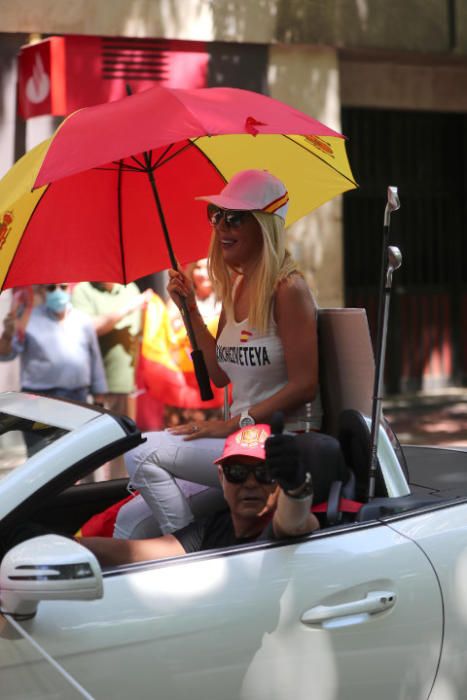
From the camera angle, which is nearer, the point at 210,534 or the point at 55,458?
the point at 55,458

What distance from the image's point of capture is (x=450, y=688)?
3119 millimetres

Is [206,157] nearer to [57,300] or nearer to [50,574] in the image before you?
[50,574]

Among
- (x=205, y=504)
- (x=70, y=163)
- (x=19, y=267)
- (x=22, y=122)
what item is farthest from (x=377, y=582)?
(x=22, y=122)

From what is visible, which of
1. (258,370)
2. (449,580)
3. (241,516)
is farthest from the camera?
(258,370)

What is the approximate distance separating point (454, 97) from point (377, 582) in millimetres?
11903

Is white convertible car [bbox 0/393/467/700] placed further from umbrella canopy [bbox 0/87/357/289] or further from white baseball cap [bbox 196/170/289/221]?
umbrella canopy [bbox 0/87/357/289]

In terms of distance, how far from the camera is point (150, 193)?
4.88 m

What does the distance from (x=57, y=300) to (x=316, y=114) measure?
5.50 meters

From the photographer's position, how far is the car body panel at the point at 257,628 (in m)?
2.73

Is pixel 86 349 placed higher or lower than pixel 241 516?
lower

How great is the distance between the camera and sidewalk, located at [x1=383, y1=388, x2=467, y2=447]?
1155cm

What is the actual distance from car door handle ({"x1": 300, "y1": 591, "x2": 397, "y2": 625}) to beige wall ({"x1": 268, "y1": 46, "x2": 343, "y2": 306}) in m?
9.11

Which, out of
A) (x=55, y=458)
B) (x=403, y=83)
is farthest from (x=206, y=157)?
(x=403, y=83)

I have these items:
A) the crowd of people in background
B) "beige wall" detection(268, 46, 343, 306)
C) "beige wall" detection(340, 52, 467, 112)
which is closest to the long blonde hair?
the crowd of people in background
